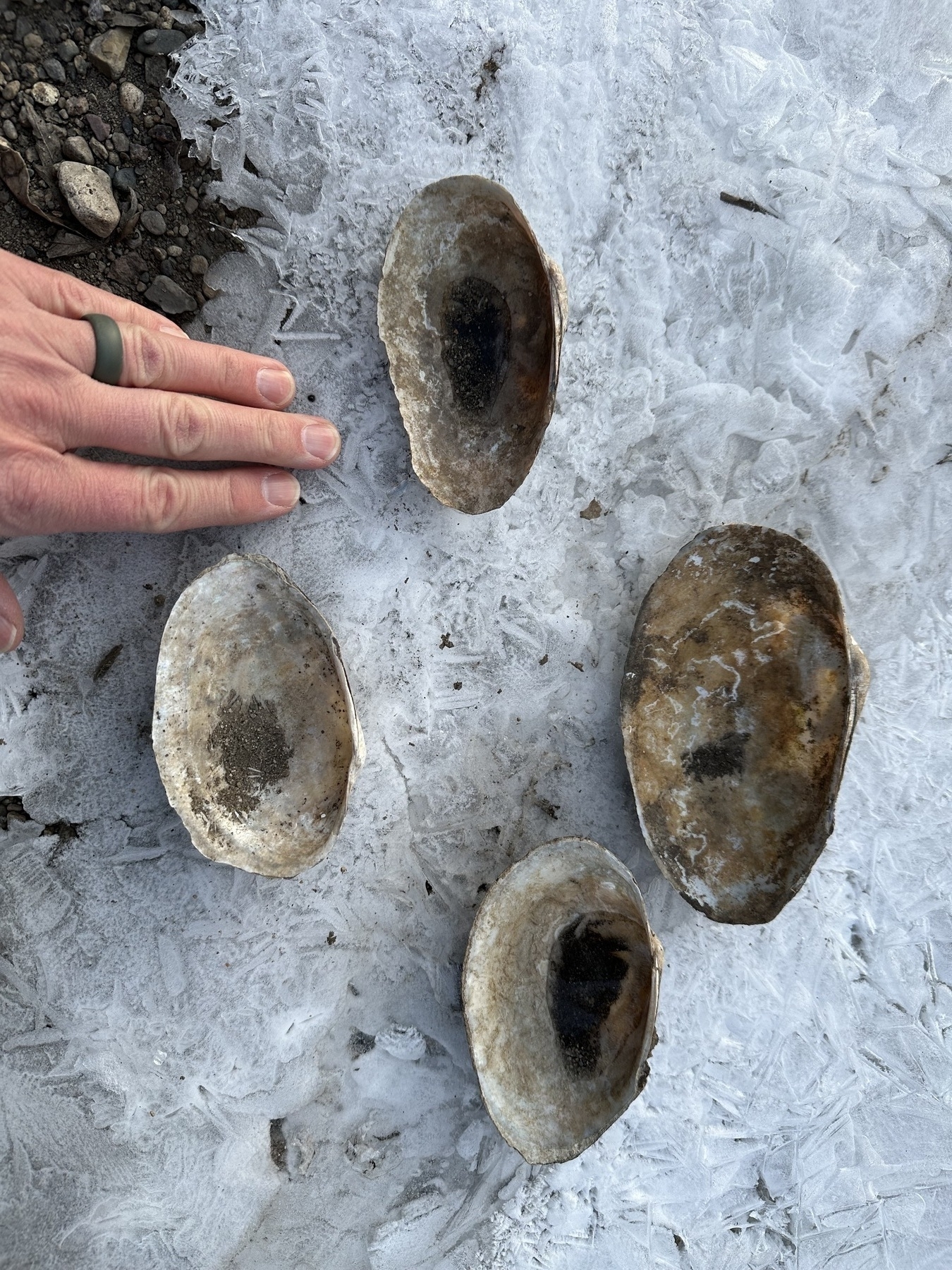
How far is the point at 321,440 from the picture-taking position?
1618mm

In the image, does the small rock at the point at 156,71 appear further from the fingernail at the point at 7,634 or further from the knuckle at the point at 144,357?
the fingernail at the point at 7,634

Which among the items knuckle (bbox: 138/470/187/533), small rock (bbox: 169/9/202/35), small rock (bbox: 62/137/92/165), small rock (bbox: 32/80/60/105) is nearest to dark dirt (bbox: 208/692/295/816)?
knuckle (bbox: 138/470/187/533)

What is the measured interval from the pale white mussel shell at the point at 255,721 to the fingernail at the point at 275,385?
342 mm

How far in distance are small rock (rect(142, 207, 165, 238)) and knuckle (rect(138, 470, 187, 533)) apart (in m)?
0.56

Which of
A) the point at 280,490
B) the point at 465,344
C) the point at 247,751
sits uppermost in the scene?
the point at 465,344

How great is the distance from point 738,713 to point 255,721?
3.43 feet

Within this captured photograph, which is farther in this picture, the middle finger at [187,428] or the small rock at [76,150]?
the small rock at [76,150]

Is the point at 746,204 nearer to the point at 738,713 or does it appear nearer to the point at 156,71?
the point at 738,713

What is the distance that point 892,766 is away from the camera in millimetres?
1782

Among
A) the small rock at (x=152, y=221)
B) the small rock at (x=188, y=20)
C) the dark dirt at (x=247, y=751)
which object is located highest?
the small rock at (x=188, y=20)

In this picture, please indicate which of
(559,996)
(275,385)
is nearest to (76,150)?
(275,385)

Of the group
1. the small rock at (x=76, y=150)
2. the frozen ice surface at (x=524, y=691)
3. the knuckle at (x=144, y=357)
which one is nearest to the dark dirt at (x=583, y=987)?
the frozen ice surface at (x=524, y=691)

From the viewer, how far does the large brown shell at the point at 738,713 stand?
1605 millimetres

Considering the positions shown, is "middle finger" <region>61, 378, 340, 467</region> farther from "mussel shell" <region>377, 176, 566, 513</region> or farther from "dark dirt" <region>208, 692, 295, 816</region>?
"dark dirt" <region>208, 692, 295, 816</region>
